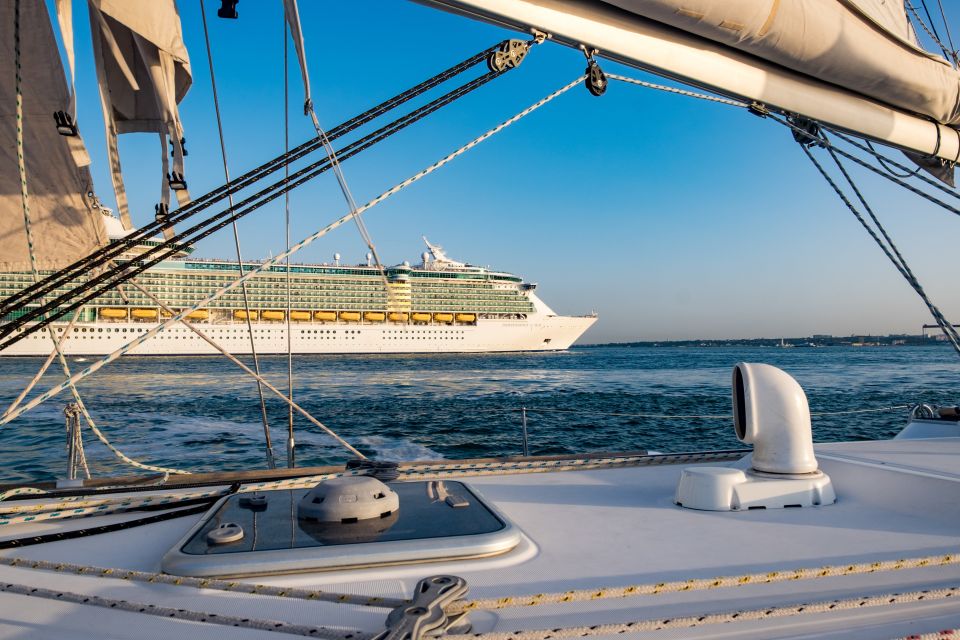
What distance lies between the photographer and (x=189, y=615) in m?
1.16

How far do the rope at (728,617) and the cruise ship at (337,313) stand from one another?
1803 inches

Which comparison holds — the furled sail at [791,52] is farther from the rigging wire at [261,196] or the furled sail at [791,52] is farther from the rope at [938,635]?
the rope at [938,635]

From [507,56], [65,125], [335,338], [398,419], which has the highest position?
[335,338]

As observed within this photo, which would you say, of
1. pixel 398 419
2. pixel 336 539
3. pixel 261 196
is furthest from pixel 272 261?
pixel 398 419

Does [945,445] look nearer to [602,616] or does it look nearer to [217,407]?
[602,616]

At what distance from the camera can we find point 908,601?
1251 mm

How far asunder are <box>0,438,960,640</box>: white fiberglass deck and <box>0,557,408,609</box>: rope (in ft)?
0.13

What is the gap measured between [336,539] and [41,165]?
10.5ft

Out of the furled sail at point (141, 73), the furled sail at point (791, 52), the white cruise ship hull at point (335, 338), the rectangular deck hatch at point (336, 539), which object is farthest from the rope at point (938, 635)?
the white cruise ship hull at point (335, 338)

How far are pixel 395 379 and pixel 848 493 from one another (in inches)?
1029

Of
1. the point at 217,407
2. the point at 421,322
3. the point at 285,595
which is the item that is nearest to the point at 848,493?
the point at 285,595

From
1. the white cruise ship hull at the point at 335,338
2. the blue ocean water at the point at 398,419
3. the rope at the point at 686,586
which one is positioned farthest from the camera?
the white cruise ship hull at the point at 335,338

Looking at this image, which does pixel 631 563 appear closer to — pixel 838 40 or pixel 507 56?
pixel 507 56

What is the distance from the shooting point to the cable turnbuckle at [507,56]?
269 centimetres
